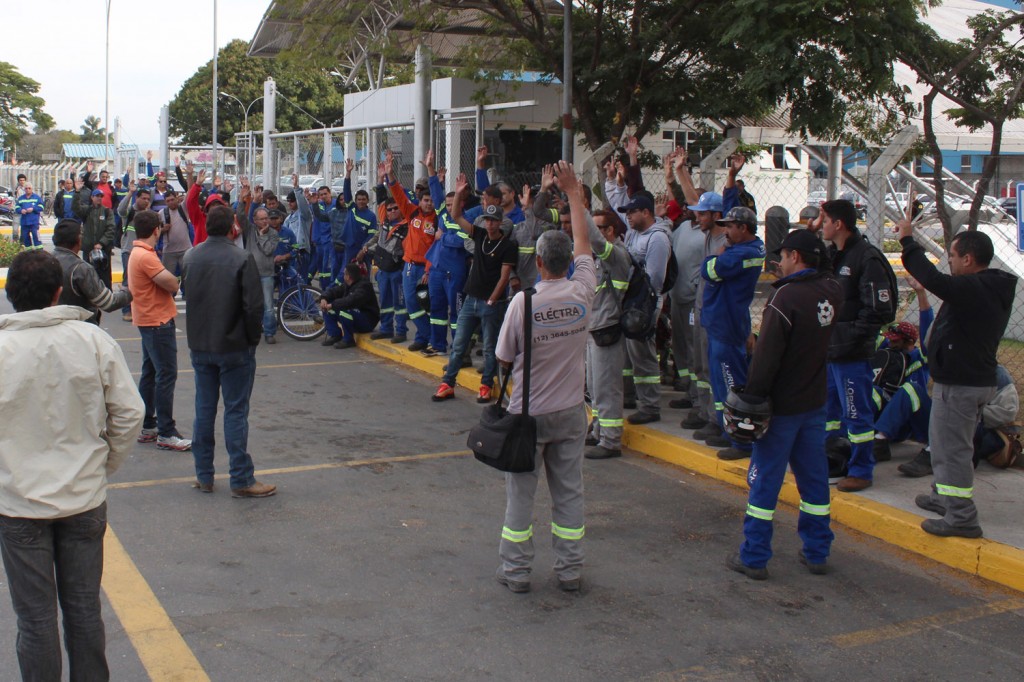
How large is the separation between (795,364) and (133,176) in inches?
1115

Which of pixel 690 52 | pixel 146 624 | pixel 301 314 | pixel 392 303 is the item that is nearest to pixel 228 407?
pixel 146 624

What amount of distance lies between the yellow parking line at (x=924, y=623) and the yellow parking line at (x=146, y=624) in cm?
306

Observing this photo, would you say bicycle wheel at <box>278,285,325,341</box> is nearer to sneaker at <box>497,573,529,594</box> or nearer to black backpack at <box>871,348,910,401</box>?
black backpack at <box>871,348,910,401</box>

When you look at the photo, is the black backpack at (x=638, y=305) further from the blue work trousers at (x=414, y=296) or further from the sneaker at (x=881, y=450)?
the blue work trousers at (x=414, y=296)

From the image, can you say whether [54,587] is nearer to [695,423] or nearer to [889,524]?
[889,524]

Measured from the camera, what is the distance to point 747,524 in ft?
18.7

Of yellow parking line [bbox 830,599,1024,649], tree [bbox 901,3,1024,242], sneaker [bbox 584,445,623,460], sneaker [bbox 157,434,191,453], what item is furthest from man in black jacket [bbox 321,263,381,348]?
yellow parking line [bbox 830,599,1024,649]

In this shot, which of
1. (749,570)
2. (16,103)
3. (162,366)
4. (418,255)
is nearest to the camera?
(749,570)

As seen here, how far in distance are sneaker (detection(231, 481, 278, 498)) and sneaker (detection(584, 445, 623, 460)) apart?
262 cm

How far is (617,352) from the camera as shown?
8.06 meters

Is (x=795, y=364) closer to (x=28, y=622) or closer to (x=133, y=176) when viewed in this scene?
(x=28, y=622)

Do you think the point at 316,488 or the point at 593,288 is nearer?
the point at 593,288

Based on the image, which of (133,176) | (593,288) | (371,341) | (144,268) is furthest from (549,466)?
(133,176)

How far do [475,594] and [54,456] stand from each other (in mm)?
2425
